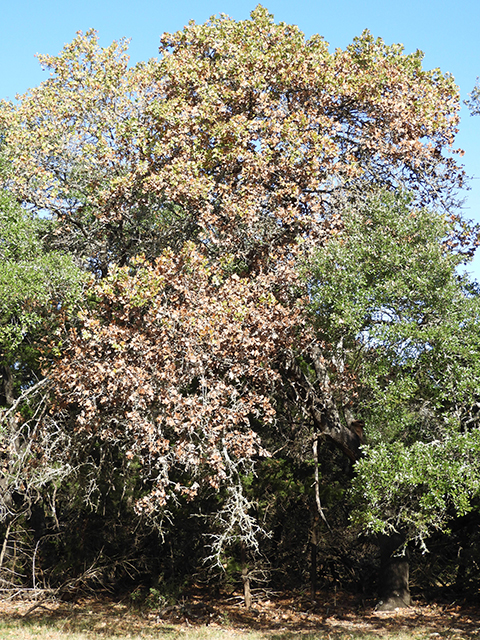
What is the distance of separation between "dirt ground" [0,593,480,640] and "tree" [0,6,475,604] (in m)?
2.65

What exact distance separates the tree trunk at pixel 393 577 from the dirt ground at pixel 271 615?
0.22 meters

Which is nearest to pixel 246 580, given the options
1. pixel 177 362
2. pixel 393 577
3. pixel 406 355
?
pixel 393 577

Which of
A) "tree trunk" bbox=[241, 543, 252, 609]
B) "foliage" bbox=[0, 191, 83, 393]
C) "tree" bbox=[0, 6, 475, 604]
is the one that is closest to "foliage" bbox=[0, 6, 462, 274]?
"tree" bbox=[0, 6, 475, 604]

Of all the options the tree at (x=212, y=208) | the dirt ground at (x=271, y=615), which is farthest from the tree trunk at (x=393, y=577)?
the tree at (x=212, y=208)

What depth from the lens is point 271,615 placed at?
13922 mm

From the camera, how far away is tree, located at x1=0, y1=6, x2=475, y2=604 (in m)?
11.2

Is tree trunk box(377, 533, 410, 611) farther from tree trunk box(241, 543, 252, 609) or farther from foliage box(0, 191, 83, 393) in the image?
foliage box(0, 191, 83, 393)

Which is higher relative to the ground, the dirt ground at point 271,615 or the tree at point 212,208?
the tree at point 212,208

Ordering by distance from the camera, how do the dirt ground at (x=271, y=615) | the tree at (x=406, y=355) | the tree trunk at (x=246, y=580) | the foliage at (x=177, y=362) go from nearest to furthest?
the tree at (x=406, y=355) < the foliage at (x=177, y=362) < the dirt ground at (x=271, y=615) < the tree trunk at (x=246, y=580)

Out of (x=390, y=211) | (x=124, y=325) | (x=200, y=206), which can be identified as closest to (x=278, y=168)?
(x=200, y=206)

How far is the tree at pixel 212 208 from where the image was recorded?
11.2 meters

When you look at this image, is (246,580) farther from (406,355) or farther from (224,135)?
(224,135)

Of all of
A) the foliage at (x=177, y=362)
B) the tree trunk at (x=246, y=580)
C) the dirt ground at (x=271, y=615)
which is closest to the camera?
the foliage at (x=177, y=362)

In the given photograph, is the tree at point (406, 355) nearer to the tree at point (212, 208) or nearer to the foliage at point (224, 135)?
the tree at point (212, 208)
